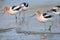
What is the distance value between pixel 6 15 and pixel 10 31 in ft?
8.66

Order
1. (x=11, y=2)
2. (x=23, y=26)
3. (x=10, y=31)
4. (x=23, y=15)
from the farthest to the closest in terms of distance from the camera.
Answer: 1. (x=11, y=2)
2. (x=23, y=15)
3. (x=23, y=26)
4. (x=10, y=31)

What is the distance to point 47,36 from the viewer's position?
955 cm

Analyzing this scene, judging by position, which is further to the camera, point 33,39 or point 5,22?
point 5,22

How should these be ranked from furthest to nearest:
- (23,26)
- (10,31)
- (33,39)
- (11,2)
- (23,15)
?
1. (11,2)
2. (23,15)
3. (23,26)
4. (10,31)
5. (33,39)

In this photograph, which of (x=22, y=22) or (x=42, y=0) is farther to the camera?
(x=42, y=0)

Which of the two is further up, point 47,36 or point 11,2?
point 11,2

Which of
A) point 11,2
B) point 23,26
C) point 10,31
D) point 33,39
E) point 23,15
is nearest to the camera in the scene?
point 33,39

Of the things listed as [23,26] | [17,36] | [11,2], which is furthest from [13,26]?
[11,2]

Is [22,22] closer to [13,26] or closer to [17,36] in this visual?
[13,26]

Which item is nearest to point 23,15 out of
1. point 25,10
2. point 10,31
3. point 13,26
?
point 25,10

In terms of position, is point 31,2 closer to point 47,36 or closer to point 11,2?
point 11,2

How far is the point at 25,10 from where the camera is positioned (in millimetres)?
12531

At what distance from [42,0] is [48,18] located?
4.99 metres

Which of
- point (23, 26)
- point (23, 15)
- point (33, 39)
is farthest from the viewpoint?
point (23, 15)
